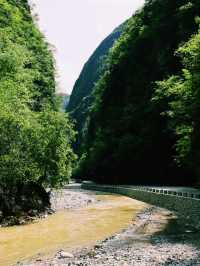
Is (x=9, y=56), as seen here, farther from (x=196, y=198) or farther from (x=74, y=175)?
(x=74, y=175)

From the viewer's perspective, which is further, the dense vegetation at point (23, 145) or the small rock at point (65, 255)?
the dense vegetation at point (23, 145)

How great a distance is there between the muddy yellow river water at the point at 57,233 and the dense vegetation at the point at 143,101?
3330 cm

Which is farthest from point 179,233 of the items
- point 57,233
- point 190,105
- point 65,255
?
point 190,105

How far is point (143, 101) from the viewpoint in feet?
292

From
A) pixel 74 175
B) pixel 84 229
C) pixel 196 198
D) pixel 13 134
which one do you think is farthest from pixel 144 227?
pixel 74 175

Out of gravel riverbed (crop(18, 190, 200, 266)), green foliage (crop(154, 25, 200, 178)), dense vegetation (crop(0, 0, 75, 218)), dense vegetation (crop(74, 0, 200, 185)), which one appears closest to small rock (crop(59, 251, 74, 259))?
gravel riverbed (crop(18, 190, 200, 266))

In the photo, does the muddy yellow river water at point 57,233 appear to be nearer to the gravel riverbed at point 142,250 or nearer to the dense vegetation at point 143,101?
the gravel riverbed at point 142,250

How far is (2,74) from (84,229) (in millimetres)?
17405

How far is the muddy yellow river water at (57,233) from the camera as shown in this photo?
2284cm

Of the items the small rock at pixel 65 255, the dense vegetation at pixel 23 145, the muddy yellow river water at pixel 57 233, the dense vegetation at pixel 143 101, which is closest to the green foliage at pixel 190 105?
the muddy yellow river water at pixel 57 233

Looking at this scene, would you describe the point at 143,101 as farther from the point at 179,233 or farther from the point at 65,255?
the point at 65,255

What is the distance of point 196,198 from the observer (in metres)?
35.4

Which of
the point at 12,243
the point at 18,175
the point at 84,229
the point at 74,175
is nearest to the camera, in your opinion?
the point at 12,243

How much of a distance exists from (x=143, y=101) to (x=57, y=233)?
62612 millimetres
